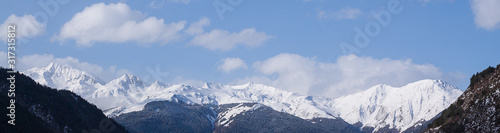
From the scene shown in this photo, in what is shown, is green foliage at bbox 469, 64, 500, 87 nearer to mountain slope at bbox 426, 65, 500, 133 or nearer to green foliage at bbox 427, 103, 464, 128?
mountain slope at bbox 426, 65, 500, 133

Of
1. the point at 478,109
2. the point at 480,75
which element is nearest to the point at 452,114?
the point at 478,109

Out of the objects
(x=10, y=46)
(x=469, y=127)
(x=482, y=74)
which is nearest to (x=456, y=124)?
(x=469, y=127)

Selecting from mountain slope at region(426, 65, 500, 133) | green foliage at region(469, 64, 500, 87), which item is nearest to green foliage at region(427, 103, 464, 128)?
mountain slope at region(426, 65, 500, 133)

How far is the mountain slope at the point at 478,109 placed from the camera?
15475 centimetres

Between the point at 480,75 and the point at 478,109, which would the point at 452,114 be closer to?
the point at 478,109

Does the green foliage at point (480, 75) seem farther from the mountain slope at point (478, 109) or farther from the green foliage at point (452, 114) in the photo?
the green foliage at point (452, 114)

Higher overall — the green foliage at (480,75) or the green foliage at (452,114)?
the green foliage at (480,75)

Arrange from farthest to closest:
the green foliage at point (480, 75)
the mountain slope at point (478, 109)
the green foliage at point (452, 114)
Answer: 1. the green foliage at point (480, 75)
2. the green foliage at point (452, 114)
3. the mountain slope at point (478, 109)

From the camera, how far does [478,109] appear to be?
6457 inches

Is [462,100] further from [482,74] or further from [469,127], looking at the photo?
[469,127]

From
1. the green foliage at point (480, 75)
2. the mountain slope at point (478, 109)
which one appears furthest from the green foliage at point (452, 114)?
the green foliage at point (480, 75)

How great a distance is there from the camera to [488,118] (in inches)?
6107

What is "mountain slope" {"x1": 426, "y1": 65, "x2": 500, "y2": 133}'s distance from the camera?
155 metres

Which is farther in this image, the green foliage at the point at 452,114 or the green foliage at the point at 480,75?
the green foliage at the point at 480,75
